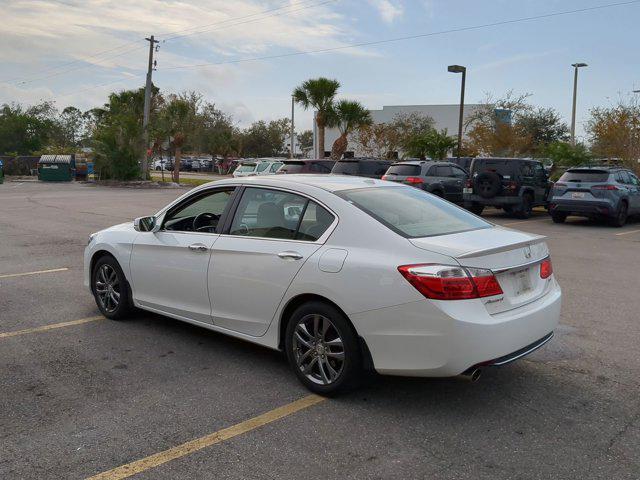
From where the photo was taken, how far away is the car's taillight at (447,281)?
3729 millimetres

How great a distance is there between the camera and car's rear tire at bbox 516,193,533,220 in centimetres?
1805

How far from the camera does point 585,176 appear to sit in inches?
655

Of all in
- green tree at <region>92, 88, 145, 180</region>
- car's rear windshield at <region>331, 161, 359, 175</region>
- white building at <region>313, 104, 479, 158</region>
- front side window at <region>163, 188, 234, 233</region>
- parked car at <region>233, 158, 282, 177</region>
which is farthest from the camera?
white building at <region>313, 104, 479, 158</region>

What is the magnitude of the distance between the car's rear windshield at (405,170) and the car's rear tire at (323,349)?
13603mm

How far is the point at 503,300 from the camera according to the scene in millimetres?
3951

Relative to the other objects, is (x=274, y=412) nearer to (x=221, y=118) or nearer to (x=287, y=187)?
(x=287, y=187)

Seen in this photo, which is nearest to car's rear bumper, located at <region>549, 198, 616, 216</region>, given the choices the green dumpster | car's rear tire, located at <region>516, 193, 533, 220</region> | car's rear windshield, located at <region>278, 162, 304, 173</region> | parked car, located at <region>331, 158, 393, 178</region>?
car's rear tire, located at <region>516, 193, 533, 220</region>

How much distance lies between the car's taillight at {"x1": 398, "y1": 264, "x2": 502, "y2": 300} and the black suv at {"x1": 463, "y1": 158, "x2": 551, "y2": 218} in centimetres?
1462

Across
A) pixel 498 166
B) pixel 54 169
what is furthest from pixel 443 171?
pixel 54 169

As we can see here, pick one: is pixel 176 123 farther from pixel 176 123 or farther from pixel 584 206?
pixel 584 206

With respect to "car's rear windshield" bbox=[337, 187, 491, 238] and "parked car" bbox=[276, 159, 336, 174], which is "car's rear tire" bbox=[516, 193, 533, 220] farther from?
"car's rear windshield" bbox=[337, 187, 491, 238]

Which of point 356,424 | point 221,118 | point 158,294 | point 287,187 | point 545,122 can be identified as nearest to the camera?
point 356,424

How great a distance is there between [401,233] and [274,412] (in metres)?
1.45

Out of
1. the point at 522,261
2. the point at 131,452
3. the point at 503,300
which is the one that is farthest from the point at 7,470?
the point at 522,261
